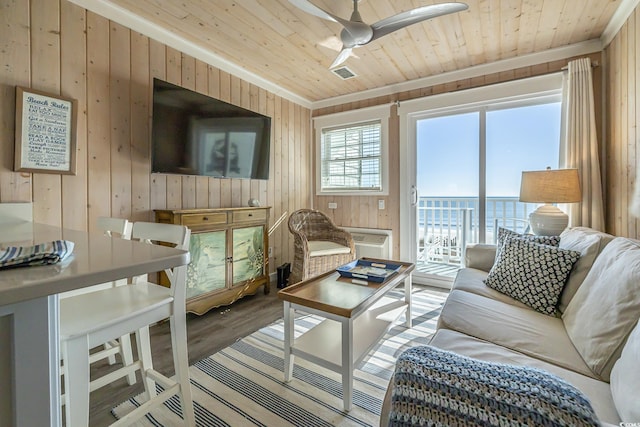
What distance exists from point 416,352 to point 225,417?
1192mm

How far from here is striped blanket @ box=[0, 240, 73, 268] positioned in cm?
57

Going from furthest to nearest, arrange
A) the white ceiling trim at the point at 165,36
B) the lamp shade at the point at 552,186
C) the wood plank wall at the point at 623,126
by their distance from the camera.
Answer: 1. the lamp shade at the point at 552,186
2. the white ceiling trim at the point at 165,36
3. the wood plank wall at the point at 623,126

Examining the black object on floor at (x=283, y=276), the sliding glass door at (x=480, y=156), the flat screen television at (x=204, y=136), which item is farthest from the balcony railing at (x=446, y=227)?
the flat screen television at (x=204, y=136)

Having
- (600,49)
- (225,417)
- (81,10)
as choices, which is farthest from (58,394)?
(600,49)

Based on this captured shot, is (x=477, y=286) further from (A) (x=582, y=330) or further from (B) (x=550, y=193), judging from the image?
(B) (x=550, y=193)

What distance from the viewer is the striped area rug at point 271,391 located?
142 cm

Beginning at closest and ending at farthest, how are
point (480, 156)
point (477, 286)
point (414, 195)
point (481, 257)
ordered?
point (477, 286), point (481, 257), point (480, 156), point (414, 195)

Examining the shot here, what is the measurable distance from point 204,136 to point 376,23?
1.71 meters

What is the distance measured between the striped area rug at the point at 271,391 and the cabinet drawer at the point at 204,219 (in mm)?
1046

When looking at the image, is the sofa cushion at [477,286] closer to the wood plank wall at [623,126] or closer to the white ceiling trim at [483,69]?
the wood plank wall at [623,126]

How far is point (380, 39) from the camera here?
2600 mm

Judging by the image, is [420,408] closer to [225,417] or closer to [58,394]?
[58,394]

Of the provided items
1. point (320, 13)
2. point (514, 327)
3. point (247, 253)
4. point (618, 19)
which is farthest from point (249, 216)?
point (618, 19)

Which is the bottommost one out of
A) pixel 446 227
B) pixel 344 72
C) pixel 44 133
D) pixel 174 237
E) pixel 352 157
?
pixel 446 227
